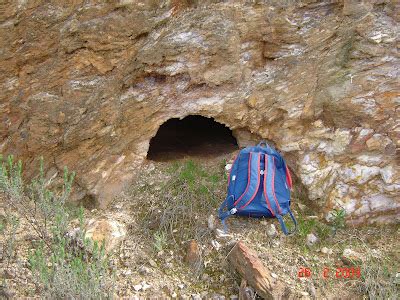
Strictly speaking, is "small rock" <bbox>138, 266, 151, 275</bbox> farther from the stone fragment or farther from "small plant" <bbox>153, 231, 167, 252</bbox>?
the stone fragment

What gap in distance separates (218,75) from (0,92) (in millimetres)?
1854

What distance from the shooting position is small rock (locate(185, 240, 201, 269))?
335cm

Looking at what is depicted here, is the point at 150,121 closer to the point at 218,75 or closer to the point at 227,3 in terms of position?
the point at 218,75

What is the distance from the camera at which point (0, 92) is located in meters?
3.29

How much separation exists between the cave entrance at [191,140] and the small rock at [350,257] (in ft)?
5.14

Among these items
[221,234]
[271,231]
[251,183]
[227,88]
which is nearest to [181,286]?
[221,234]

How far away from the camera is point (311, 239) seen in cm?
361

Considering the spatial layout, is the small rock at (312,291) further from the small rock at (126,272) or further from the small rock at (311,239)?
the small rock at (126,272)

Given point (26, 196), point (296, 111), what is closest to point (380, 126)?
point (296, 111)

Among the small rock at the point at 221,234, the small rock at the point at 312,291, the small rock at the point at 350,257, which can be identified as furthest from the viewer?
the small rock at the point at 221,234

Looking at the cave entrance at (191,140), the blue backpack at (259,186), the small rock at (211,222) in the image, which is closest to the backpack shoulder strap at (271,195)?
the blue backpack at (259,186)

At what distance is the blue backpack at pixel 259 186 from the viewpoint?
3555 millimetres

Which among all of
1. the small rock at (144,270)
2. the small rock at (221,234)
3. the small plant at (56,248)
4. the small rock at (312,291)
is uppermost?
the small plant at (56,248)
